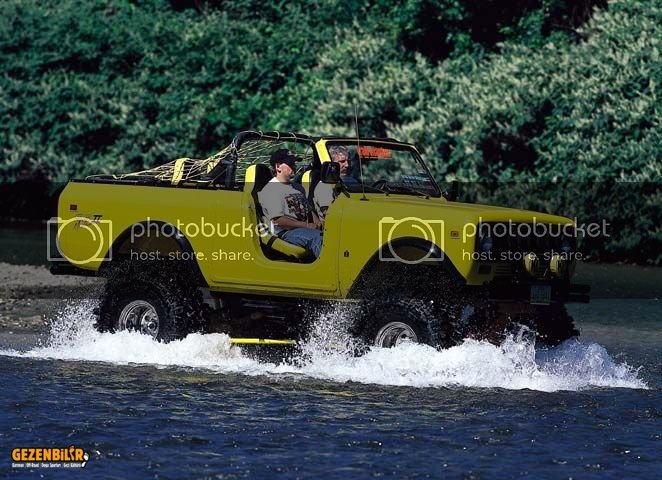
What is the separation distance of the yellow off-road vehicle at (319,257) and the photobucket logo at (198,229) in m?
0.01

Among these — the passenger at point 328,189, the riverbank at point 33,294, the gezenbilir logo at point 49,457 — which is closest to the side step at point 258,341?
the passenger at point 328,189

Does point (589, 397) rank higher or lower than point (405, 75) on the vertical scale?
lower

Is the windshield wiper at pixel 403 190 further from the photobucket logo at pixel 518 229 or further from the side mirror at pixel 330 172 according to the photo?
the photobucket logo at pixel 518 229

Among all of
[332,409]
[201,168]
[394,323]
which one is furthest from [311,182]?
[332,409]

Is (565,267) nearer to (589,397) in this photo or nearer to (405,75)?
(589,397)

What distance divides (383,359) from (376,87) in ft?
58.3

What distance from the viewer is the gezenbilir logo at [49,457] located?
849 cm

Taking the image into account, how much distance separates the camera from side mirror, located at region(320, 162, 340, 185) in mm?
12070

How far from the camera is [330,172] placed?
1207 centimetres

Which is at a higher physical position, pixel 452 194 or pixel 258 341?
pixel 452 194

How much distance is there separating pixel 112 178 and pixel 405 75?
16.1 metres

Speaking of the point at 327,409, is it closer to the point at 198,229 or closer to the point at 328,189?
the point at 198,229

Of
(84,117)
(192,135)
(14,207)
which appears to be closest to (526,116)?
(192,135)

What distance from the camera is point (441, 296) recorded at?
11.5 meters
